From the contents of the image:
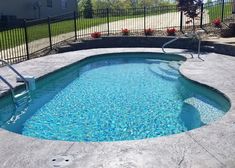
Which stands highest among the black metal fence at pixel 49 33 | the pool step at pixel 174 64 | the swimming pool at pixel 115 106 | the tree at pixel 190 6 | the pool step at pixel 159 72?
the tree at pixel 190 6

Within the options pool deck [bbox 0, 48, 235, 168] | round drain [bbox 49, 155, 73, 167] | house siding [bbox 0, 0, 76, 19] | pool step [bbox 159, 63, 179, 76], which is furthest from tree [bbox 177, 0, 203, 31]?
house siding [bbox 0, 0, 76, 19]

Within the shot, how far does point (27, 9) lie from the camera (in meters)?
26.1

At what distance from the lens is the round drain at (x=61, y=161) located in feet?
13.6

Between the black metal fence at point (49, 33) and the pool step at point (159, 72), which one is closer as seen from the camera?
the pool step at point (159, 72)

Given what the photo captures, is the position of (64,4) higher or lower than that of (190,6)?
higher

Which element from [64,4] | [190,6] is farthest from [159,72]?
[64,4]

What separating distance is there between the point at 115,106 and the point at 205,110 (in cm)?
206

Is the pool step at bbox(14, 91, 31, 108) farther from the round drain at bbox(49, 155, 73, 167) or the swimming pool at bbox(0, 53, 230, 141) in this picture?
the round drain at bbox(49, 155, 73, 167)

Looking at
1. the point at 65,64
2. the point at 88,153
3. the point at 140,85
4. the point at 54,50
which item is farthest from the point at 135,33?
the point at 88,153

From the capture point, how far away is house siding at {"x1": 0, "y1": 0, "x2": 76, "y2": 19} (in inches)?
935

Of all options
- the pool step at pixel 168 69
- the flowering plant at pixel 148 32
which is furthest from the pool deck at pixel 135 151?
the flowering plant at pixel 148 32

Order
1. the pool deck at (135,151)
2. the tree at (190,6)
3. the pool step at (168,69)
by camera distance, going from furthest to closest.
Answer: the tree at (190,6), the pool step at (168,69), the pool deck at (135,151)

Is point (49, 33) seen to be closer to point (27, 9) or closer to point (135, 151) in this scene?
point (135, 151)

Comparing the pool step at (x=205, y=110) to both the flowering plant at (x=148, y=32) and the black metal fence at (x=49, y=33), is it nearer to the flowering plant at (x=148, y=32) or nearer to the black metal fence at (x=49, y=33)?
the black metal fence at (x=49, y=33)
